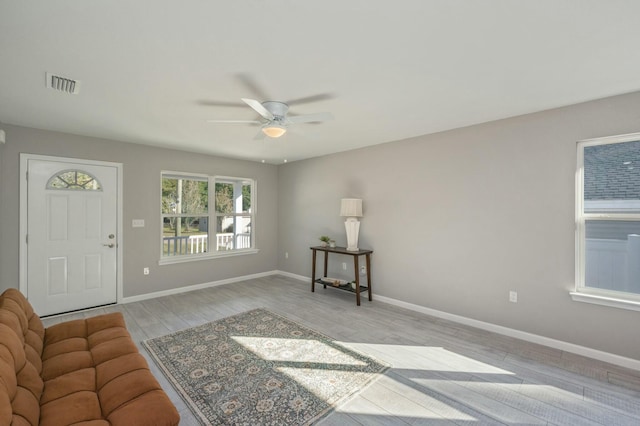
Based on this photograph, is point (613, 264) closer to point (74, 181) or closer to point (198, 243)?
point (198, 243)

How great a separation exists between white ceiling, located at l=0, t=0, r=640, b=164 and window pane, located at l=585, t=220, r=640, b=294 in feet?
4.02

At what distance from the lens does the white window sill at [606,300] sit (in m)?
2.48

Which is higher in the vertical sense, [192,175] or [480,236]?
[192,175]

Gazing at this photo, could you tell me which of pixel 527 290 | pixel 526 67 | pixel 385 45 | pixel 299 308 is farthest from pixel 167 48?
pixel 527 290

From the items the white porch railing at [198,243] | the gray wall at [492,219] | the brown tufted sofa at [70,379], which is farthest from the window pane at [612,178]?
the white porch railing at [198,243]

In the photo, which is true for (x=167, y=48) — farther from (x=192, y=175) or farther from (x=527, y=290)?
(x=527, y=290)

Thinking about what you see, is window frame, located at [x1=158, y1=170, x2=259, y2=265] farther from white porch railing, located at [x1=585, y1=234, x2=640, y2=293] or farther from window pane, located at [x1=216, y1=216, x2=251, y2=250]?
white porch railing, located at [x1=585, y1=234, x2=640, y2=293]

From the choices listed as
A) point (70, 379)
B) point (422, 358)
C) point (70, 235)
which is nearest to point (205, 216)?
point (70, 235)

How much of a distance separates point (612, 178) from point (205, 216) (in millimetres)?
5531

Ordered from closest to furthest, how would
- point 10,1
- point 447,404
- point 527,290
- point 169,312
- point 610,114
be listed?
1. point 10,1
2. point 447,404
3. point 610,114
4. point 527,290
5. point 169,312

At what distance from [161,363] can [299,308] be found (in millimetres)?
1884

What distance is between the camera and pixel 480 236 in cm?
340

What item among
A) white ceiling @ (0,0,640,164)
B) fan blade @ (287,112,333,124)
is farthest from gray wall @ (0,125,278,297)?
fan blade @ (287,112,333,124)

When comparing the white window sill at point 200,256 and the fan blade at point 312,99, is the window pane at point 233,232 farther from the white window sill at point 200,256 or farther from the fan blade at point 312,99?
the fan blade at point 312,99
